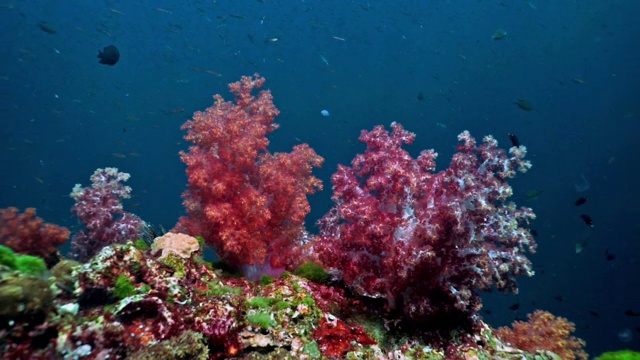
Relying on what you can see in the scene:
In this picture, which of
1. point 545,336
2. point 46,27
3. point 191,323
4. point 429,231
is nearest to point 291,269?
point 429,231

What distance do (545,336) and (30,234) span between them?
925 centimetres

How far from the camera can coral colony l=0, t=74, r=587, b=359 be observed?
3.62 meters

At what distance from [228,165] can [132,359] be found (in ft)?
14.5

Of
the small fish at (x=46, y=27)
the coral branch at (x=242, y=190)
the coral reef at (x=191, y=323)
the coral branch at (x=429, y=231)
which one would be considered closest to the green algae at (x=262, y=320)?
the coral reef at (x=191, y=323)

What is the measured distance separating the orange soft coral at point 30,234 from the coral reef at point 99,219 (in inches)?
26.8

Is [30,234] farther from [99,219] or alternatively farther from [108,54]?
[108,54]

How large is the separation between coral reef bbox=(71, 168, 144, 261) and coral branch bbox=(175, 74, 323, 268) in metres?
2.00

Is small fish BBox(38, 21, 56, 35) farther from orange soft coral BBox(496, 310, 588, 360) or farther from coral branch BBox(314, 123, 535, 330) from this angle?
orange soft coral BBox(496, 310, 588, 360)

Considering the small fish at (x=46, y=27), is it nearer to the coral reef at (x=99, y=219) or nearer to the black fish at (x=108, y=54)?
the black fish at (x=108, y=54)

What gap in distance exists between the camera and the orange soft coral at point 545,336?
19.0 ft

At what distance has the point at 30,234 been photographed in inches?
298

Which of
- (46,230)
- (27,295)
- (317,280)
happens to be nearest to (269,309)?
(317,280)

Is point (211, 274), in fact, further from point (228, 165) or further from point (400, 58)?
point (400, 58)

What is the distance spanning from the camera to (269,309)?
4.55 meters
